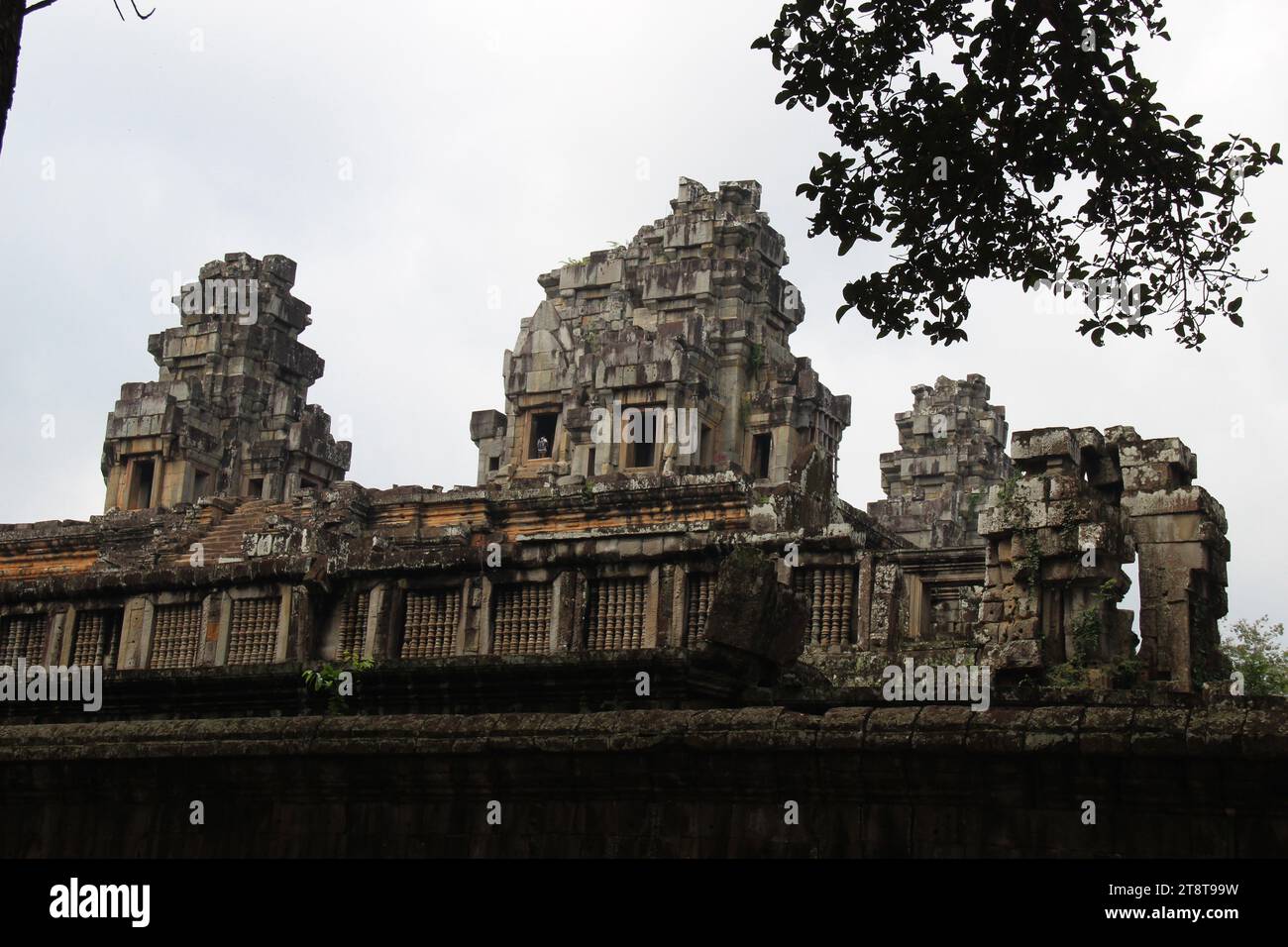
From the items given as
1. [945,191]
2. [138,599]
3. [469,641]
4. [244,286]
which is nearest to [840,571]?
[469,641]

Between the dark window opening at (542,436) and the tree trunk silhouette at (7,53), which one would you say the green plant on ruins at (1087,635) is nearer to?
the tree trunk silhouette at (7,53)

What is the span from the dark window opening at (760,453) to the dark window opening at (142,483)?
16072 mm

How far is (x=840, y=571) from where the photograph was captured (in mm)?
16500

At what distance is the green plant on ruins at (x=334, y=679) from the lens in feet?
40.4

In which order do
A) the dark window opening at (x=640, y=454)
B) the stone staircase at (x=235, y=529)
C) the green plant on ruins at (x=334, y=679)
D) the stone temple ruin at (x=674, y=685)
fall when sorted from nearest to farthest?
the stone temple ruin at (x=674, y=685)
the green plant on ruins at (x=334, y=679)
the stone staircase at (x=235, y=529)
the dark window opening at (x=640, y=454)

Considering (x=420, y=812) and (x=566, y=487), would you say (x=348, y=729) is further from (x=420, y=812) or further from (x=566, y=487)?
(x=566, y=487)

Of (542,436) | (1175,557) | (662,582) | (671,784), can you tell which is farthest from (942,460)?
(671,784)

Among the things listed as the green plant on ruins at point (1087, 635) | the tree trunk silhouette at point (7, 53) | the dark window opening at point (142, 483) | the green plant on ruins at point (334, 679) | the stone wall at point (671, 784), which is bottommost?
the stone wall at point (671, 784)

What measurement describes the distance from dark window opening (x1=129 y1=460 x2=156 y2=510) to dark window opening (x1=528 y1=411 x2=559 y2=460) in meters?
10.5

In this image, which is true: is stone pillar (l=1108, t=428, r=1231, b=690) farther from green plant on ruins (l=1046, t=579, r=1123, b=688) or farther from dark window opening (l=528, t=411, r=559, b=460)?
dark window opening (l=528, t=411, r=559, b=460)

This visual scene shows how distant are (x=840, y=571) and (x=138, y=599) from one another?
672 cm

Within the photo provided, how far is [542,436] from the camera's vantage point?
45844mm

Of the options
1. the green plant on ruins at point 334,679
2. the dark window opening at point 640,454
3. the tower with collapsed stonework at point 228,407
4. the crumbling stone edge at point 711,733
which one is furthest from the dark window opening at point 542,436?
the crumbling stone edge at point 711,733

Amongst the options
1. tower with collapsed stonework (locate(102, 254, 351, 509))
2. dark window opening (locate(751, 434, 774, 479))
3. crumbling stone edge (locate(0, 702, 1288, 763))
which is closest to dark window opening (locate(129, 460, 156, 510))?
tower with collapsed stonework (locate(102, 254, 351, 509))
